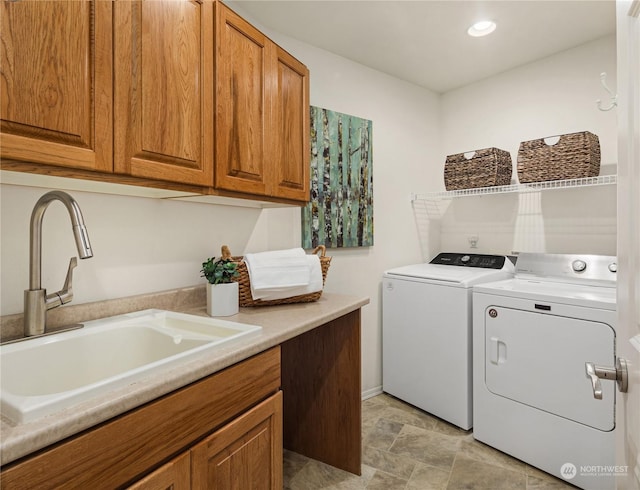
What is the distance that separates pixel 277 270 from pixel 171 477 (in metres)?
0.93

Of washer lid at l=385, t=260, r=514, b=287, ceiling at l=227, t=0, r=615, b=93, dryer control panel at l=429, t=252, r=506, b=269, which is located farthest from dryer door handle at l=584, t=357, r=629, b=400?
ceiling at l=227, t=0, r=615, b=93

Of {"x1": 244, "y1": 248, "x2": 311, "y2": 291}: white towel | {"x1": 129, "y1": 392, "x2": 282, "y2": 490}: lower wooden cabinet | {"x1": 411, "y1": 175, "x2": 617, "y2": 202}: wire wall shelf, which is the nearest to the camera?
{"x1": 129, "y1": 392, "x2": 282, "y2": 490}: lower wooden cabinet

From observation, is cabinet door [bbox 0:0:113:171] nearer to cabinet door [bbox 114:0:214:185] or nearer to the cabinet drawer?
cabinet door [bbox 114:0:214:185]

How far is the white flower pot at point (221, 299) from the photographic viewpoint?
4.75ft

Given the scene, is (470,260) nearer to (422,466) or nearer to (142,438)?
(422,466)

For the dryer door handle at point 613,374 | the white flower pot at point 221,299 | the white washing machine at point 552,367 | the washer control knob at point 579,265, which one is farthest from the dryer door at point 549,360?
the white flower pot at point 221,299

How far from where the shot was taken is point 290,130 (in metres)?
1.76

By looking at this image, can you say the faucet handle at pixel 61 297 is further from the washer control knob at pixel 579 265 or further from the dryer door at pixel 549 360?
the washer control knob at pixel 579 265

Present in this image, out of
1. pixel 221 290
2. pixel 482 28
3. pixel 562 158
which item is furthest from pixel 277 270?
pixel 482 28

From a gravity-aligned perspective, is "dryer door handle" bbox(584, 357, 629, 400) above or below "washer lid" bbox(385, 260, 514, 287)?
below

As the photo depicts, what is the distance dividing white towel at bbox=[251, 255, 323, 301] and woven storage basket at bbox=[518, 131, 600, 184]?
1.54 meters

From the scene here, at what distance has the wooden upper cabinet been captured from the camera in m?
1.41

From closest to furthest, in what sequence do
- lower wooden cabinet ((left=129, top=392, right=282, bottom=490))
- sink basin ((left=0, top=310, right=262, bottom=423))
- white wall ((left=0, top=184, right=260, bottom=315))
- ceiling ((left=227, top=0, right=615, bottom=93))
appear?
sink basin ((left=0, top=310, right=262, bottom=423)) < lower wooden cabinet ((left=129, top=392, right=282, bottom=490)) < white wall ((left=0, top=184, right=260, bottom=315)) < ceiling ((left=227, top=0, right=615, bottom=93))

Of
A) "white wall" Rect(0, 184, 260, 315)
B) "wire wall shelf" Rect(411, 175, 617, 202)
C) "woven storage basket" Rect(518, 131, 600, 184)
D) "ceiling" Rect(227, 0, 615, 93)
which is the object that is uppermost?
"ceiling" Rect(227, 0, 615, 93)
